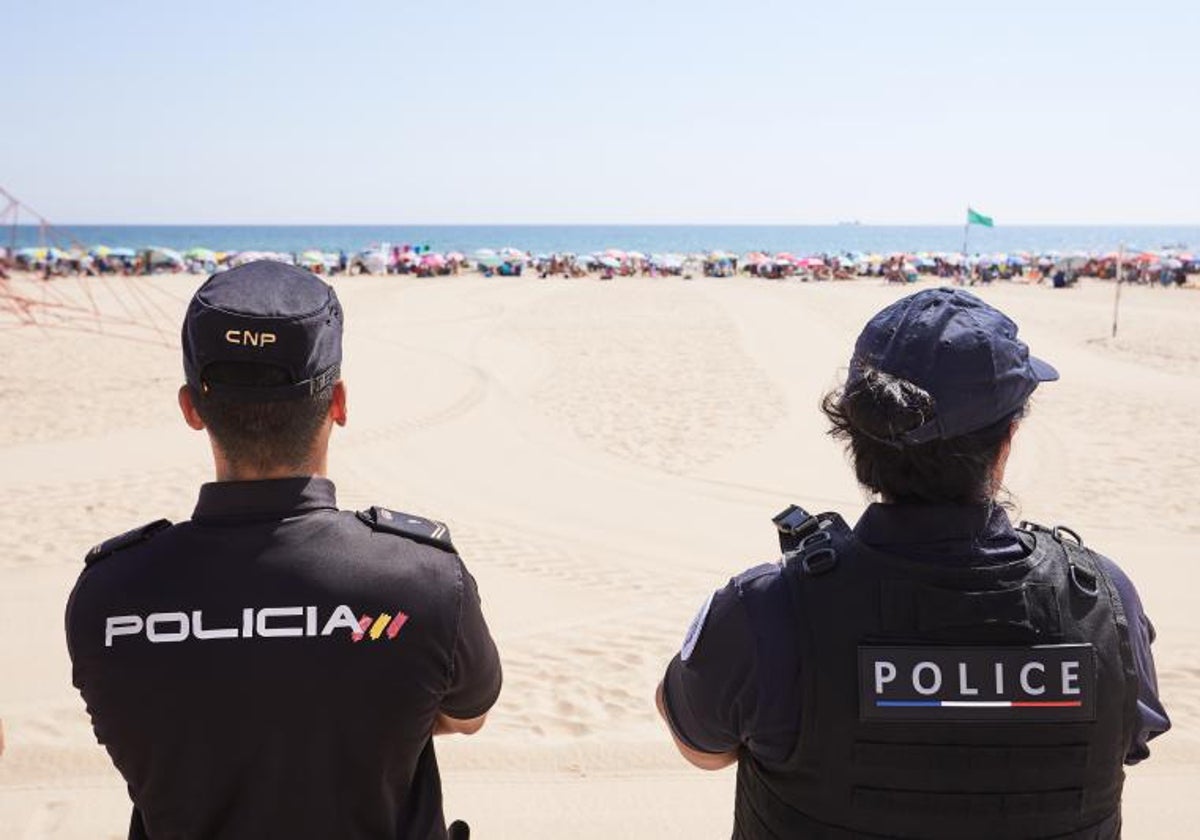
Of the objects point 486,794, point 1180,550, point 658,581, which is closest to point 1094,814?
point 486,794

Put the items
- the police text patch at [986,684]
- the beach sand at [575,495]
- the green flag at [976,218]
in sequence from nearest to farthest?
the police text patch at [986,684] < the beach sand at [575,495] < the green flag at [976,218]

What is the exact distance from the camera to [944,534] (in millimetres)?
1721

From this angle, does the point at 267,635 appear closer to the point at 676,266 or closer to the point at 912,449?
the point at 912,449

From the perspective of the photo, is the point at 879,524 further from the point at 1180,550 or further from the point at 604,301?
the point at 604,301

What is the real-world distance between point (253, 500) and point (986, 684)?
130cm

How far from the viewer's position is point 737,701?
1.72m

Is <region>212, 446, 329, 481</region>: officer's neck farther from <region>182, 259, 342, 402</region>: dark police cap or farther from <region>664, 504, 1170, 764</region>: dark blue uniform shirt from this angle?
<region>664, 504, 1170, 764</region>: dark blue uniform shirt

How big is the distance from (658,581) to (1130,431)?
777 centimetres

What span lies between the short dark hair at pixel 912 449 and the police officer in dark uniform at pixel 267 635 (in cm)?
77

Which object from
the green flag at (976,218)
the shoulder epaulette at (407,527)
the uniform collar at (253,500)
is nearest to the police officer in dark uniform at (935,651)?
the shoulder epaulette at (407,527)

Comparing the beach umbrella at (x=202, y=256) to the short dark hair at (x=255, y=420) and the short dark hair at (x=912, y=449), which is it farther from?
the short dark hair at (x=912, y=449)

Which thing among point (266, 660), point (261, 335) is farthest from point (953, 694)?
point (261, 335)

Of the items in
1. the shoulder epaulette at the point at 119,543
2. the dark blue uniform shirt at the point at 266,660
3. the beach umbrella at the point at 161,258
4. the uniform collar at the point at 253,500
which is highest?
the uniform collar at the point at 253,500

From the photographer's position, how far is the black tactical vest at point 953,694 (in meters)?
1.65
